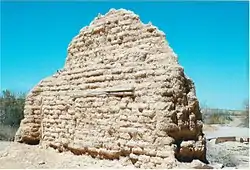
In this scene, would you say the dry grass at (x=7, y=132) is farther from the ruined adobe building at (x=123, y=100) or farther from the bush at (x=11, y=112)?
the ruined adobe building at (x=123, y=100)

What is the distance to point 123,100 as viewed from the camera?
8758mm

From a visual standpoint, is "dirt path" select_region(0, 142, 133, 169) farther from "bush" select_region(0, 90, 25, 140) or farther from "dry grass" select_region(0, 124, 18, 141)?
"bush" select_region(0, 90, 25, 140)

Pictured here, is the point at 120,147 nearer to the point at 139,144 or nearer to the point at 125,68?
the point at 139,144

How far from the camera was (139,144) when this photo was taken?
27.0 feet

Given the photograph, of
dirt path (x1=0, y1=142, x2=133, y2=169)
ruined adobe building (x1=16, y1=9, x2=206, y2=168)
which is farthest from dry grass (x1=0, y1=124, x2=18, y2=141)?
ruined adobe building (x1=16, y1=9, x2=206, y2=168)

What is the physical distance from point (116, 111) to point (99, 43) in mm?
2107

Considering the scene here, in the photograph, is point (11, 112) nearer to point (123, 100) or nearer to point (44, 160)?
point (44, 160)

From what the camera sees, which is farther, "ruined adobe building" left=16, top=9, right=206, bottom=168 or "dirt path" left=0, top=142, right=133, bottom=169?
"dirt path" left=0, top=142, right=133, bottom=169

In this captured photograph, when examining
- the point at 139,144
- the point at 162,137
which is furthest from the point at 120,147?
the point at 162,137

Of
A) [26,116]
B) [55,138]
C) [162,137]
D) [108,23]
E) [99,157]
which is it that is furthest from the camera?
[26,116]

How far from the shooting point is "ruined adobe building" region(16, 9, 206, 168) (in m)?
8.02

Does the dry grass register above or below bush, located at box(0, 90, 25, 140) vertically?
below

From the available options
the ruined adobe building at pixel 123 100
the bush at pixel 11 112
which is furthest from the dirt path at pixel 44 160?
the bush at pixel 11 112

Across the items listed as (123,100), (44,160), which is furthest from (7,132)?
(123,100)
